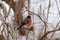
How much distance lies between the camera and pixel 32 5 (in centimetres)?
497

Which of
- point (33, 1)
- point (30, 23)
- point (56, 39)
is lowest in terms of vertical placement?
point (56, 39)

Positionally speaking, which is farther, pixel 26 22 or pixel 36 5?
pixel 36 5

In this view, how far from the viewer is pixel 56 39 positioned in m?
3.88

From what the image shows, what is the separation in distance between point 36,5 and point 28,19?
1.70 metres

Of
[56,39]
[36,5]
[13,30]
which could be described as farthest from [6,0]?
[36,5]

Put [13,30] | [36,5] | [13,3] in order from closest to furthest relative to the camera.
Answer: [13,30]
[13,3]
[36,5]

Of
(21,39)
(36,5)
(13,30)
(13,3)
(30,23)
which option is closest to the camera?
(13,30)

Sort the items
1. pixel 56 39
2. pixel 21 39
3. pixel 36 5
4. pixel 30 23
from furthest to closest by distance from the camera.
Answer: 1. pixel 36 5
2. pixel 56 39
3. pixel 21 39
4. pixel 30 23

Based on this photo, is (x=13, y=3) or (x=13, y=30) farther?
(x=13, y=3)

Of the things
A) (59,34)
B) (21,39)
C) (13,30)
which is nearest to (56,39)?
(59,34)

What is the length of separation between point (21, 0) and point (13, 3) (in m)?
0.16

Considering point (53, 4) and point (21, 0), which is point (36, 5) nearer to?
point (53, 4)

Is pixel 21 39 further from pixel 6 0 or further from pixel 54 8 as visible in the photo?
pixel 54 8

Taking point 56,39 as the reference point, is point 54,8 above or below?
above
